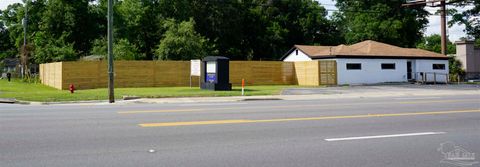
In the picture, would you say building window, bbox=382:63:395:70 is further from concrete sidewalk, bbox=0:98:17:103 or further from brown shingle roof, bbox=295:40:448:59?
concrete sidewalk, bbox=0:98:17:103

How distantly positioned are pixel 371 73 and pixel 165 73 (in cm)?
1675

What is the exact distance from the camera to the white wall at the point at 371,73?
40656 millimetres

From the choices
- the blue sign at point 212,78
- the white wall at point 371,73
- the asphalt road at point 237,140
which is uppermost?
the white wall at point 371,73

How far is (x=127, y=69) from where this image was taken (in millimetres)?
37375

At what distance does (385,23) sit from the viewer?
212 feet

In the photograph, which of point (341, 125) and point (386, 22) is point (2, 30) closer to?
point (386, 22)

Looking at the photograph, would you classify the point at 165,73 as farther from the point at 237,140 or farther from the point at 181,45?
the point at 237,140

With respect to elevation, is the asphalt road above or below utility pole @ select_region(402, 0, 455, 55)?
below

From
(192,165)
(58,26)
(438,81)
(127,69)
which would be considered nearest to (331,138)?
(192,165)

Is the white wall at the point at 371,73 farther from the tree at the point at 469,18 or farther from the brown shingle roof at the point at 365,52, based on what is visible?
the tree at the point at 469,18

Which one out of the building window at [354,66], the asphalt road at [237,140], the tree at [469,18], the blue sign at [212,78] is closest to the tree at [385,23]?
the tree at [469,18]

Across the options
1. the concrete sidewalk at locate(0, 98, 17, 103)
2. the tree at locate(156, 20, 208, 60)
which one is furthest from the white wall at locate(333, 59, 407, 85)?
the concrete sidewalk at locate(0, 98, 17, 103)

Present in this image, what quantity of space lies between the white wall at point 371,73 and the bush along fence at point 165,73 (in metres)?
0.82

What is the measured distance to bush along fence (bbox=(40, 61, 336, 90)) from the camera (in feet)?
119
